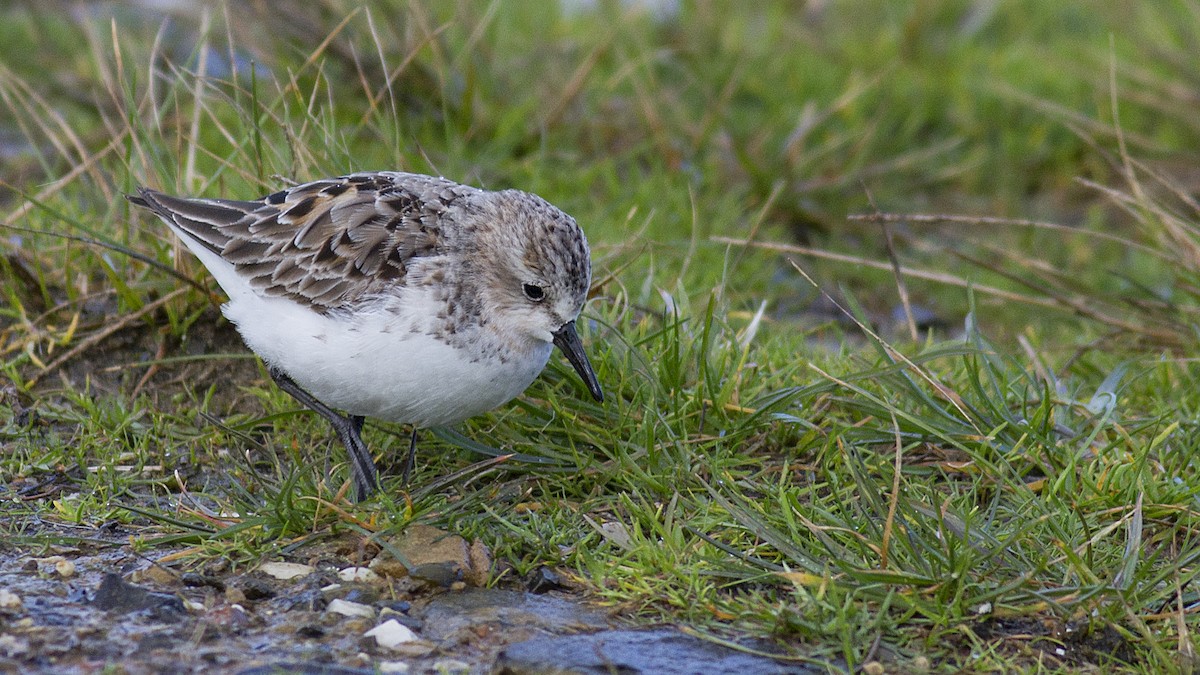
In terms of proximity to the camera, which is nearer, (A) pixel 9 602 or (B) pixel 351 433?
(A) pixel 9 602

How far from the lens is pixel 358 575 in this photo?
Result: 405 centimetres

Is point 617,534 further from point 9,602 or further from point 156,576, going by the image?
point 9,602

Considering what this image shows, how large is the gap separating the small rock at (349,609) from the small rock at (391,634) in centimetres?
10

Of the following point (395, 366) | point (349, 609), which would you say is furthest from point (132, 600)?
point (395, 366)

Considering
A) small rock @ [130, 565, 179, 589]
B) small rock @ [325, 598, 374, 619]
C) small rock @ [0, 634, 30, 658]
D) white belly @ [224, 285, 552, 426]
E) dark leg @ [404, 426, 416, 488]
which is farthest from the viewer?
dark leg @ [404, 426, 416, 488]

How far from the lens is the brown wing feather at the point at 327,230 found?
447 cm

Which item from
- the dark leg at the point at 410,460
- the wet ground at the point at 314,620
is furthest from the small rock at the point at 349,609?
the dark leg at the point at 410,460

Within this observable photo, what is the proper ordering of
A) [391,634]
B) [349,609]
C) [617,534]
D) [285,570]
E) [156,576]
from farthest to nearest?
1. [617,534]
2. [285,570]
3. [156,576]
4. [349,609]
5. [391,634]

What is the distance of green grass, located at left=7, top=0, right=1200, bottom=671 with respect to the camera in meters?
4.05

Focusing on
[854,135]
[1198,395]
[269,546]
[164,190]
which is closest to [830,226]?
[854,135]

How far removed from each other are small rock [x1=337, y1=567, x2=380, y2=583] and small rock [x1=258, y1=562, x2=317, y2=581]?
10 cm

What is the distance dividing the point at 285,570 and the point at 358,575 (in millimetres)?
234

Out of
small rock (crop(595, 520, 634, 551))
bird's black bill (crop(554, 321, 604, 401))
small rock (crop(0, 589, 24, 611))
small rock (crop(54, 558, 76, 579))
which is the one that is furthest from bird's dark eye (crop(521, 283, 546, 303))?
small rock (crop(0, 589, 24, 611))

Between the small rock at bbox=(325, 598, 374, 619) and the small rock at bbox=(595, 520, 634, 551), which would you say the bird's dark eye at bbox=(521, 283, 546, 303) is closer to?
the small rock at bbox=(595, 520, 634, 551)
